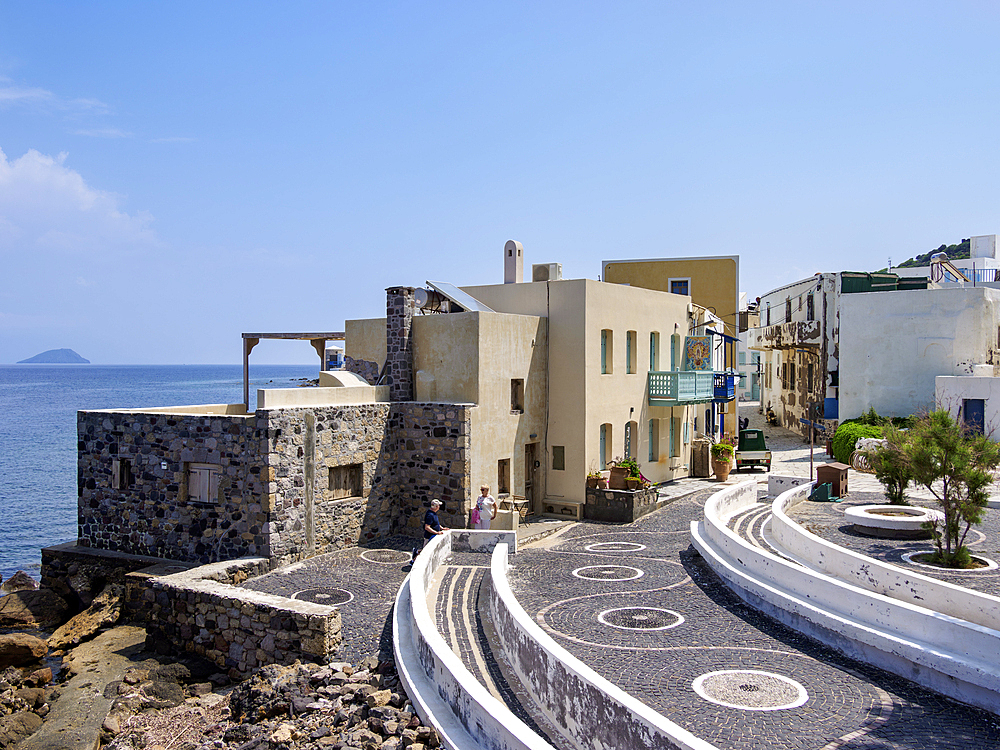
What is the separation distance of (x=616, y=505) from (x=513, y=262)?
8.39 metres

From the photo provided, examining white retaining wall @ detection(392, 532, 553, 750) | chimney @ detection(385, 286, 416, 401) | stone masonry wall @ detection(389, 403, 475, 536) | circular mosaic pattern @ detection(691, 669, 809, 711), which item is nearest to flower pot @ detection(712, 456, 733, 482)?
stone masonry wall @ detection(389, 403, 475, 536)

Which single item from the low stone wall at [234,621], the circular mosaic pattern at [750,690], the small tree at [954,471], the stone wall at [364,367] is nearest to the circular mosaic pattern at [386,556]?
the low stone wall at [234,621]

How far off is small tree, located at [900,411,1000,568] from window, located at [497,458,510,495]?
10.4 m

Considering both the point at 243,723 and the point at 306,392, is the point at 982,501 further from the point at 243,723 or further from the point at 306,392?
the point at 306,392

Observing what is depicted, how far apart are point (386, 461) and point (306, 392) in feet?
10.1

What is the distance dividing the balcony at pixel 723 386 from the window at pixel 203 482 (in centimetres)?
1810

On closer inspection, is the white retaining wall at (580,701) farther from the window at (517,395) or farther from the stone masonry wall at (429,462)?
the window at (517,395)

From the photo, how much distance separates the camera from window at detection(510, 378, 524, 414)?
21062 millimetres

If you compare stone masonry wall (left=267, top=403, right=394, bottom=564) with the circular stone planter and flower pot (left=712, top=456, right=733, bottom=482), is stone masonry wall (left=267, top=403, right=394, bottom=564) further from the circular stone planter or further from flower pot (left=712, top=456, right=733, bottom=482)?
flower pot (left=712, top=456, right=733, bottom=482)

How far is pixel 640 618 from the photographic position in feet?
38.7

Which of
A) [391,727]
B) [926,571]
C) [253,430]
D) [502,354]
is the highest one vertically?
[502,354]

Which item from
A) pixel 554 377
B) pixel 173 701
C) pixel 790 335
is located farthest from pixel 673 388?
pixel 173 701

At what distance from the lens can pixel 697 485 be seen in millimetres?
26016

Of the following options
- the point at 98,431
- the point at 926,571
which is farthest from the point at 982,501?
the point at 98,431
